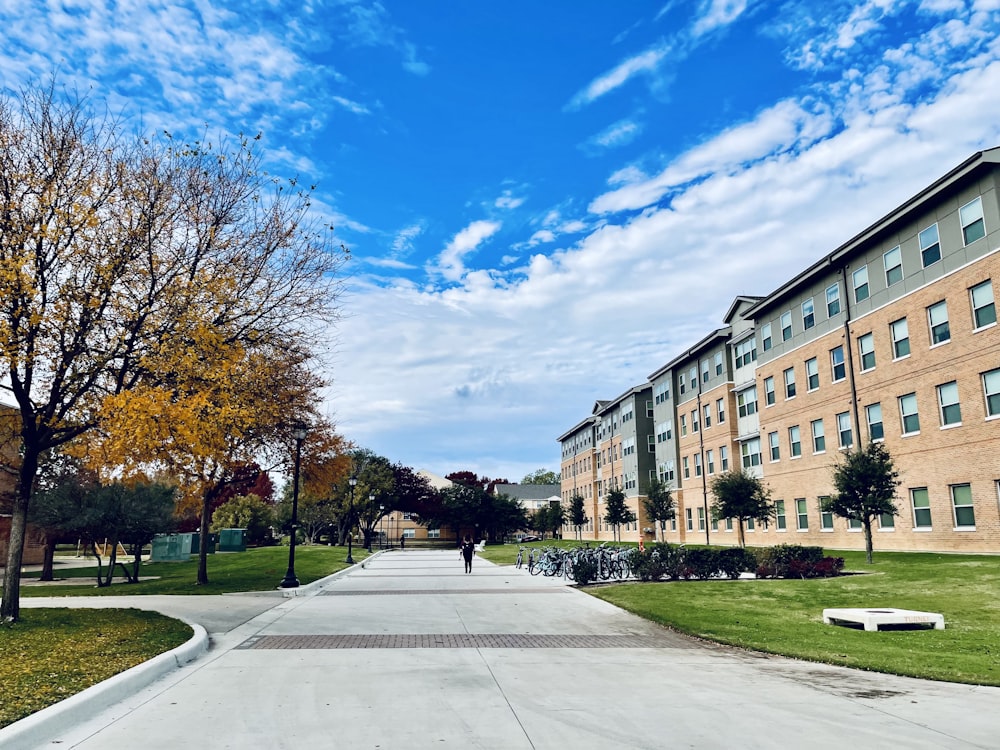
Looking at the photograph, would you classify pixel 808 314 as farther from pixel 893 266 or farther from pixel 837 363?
pixel 893 266

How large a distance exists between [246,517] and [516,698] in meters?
65.7

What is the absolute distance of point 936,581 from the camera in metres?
18.7

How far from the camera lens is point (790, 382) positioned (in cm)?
4041

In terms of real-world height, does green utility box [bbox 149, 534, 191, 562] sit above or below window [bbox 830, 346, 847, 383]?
below

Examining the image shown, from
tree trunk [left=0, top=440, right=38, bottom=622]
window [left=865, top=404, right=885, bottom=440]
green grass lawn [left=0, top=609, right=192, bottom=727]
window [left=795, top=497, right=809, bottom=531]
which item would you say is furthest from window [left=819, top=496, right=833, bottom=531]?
tree trunk [left=0, top=440, right=38, bottom=622]

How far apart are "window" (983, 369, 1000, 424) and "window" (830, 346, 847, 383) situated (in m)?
8.89

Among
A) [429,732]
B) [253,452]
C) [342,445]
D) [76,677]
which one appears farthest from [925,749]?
[342,445]

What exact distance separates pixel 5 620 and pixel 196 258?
7153 mm

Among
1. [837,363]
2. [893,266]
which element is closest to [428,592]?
[893,266]

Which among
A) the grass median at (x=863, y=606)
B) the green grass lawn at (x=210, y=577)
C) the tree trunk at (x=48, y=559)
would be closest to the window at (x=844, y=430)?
the grass median at (x=863, y=606)

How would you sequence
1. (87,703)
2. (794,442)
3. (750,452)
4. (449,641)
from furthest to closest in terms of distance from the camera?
(750,452) < (794,442) < (449,641) < (87,703)

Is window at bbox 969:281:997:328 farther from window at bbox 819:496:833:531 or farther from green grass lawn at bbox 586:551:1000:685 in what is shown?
window at bbox 819:496:833:531

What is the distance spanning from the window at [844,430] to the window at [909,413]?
3.99m

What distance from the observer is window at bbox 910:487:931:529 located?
28391 mm
